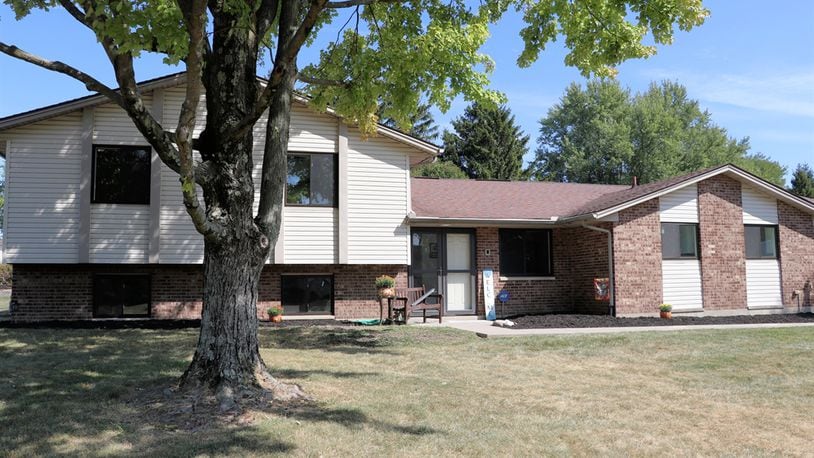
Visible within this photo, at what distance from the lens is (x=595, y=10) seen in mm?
9445

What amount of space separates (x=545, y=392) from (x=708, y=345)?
208 inches

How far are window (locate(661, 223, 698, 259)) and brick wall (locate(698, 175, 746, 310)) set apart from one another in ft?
0.72

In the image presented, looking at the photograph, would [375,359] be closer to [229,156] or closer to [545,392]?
[545,392]

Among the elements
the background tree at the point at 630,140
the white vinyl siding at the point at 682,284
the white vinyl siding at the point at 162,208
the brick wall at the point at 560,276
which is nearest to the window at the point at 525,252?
the brick wall at the point at 560,276

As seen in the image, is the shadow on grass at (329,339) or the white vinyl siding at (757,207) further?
the white vinyl siding at (757,207)

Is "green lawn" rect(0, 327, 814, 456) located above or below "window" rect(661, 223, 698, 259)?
below

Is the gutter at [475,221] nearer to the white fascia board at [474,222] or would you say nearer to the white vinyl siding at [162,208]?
the white fascia board at [474,222]

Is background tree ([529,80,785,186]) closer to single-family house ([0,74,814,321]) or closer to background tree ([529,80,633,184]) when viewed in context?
background tree ([529,80,633,184])

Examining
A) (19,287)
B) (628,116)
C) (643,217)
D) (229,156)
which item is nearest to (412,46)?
(229,156)

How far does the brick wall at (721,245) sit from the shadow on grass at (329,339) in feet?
31.2

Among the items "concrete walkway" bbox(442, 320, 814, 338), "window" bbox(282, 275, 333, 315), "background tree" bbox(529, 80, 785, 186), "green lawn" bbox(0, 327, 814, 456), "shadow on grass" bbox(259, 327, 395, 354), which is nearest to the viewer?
"green lawn" bbox(0, 327, 814, 456)

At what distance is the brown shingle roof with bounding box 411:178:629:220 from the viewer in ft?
55.2

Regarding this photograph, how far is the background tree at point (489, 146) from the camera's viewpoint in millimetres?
41938

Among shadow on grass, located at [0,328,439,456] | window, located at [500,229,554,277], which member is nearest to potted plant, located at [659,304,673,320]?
window, located at [500,229,554,277]
